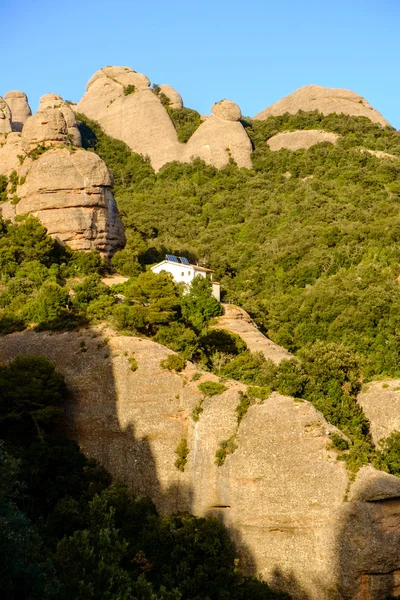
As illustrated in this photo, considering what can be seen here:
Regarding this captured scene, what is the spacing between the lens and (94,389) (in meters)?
37.1

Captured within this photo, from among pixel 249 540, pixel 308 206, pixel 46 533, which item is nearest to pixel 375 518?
pixel 249 540

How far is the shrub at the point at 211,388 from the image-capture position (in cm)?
3556

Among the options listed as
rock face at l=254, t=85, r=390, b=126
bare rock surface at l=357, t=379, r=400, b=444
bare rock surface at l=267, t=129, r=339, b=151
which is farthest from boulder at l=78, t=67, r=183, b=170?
bare rock surface at l=357, t=379, r=400, b=444

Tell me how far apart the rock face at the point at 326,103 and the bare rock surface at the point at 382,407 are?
68338 millimetres

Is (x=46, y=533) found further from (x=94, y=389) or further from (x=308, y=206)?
(x=308, y=206)

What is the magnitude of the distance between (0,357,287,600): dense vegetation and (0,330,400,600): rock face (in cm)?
130

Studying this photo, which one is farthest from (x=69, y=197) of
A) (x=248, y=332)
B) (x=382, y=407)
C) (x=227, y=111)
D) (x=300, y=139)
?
(x=300, y=139)

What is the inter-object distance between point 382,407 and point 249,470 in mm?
12810

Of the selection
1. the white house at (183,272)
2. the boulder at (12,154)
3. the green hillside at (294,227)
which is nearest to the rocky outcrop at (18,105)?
the green hillside at (294,227)

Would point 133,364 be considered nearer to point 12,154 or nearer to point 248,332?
point 248,332

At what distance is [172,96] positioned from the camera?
111 meters

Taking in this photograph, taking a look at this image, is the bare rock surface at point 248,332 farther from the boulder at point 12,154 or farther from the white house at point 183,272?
the boulder at point 12,154

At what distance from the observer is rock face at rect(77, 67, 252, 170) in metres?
95.5

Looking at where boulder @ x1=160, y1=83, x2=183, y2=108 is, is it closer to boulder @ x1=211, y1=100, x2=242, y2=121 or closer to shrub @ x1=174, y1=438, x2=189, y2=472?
boulder @ x1=211, y1=100, x2=242, y2=121
